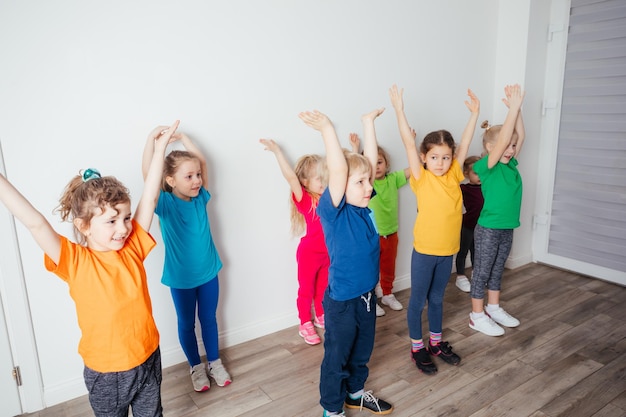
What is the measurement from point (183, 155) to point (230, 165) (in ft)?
1.16

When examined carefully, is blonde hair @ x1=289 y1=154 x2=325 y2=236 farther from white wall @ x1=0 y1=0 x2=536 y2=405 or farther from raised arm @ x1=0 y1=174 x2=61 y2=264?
raised arm @ x1=0 y1=174 x2=61 y2=264

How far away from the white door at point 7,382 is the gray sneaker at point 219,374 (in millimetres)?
843

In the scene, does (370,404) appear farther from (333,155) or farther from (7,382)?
(7,382)

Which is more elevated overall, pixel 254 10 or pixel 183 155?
pixel 254 10

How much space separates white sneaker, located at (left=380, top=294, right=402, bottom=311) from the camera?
2947 mm

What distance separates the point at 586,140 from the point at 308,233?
7.09ft

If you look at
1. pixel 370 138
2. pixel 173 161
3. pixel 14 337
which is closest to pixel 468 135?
pixel 370 138

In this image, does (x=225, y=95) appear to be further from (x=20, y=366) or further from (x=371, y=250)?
(x=20, y=366)

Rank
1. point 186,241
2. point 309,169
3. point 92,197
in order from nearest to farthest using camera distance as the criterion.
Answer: point 92,197 → point 186,241 → point 309,169

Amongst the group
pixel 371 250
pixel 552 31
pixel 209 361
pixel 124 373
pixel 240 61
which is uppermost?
pixel 552 31

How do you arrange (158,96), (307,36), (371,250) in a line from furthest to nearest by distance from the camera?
(307,36)
(158,96)
(371,250)

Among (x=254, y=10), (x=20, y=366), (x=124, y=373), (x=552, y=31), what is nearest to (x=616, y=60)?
(x=552, y=31)

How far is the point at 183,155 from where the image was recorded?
81.3 inches

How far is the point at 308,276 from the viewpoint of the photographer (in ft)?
8.58
